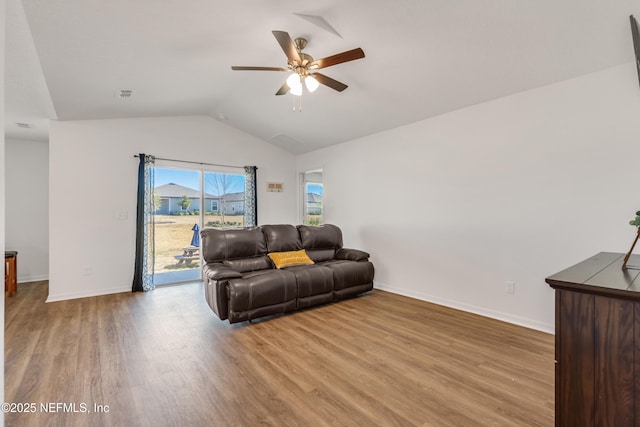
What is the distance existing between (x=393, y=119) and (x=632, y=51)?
95.0 inches

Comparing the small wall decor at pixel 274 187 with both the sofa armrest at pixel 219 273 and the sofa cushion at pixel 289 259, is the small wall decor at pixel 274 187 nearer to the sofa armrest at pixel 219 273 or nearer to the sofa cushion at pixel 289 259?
the sofa cushion at pixel 289 259

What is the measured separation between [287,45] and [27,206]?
5.93 metres

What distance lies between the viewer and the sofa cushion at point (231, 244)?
148 inches

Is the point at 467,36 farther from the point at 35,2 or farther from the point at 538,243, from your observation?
the point at 35,2

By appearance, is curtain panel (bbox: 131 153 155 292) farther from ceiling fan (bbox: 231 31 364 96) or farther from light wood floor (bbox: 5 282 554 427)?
ceiling fan (bbox: 231 31 364 96)

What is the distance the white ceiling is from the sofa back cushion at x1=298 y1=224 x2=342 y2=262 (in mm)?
1924

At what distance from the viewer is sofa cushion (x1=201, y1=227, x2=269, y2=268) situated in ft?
12.3

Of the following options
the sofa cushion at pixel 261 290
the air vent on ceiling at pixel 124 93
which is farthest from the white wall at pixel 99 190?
the sofa cushion at pixel 261 290

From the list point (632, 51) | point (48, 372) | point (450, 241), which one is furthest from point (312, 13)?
point (48, 372)

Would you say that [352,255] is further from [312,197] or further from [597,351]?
[597,351]

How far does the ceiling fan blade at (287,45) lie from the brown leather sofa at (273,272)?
2294mm

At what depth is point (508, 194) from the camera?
10.8 ft

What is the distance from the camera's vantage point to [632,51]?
246 cm

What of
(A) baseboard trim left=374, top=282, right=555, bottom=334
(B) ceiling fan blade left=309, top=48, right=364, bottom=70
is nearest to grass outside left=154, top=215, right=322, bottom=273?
(A) baseboard trim left=374, top=282, right=555, bottom=334
